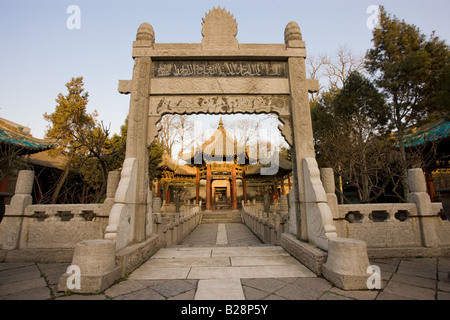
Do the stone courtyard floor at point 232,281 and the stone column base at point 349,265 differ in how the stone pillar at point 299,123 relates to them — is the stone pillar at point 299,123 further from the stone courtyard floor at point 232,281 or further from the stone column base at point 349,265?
the stone column base at point 349,265

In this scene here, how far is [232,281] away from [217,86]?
130 inches

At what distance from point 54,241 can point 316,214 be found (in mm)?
4567

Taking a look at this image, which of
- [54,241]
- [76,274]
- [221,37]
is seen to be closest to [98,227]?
[54,241]

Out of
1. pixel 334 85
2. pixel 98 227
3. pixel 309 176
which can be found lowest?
pixel 98 227

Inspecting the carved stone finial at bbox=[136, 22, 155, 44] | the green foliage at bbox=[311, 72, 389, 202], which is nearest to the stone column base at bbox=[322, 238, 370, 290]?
the carved stone finial at bbox=[136, 22, 155, 44]

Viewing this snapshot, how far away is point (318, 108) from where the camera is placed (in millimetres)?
14484

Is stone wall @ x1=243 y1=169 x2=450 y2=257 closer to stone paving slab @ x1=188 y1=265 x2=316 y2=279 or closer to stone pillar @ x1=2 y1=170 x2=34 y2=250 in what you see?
stone paving slab @ x1=188 y1=265 x2=316 y2=279

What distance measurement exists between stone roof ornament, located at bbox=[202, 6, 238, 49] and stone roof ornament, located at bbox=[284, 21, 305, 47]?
1043mm

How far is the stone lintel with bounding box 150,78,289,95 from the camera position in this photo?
423cm

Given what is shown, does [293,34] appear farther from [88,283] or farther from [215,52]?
[88,283]

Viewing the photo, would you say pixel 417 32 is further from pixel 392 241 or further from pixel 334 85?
pixel 392 241

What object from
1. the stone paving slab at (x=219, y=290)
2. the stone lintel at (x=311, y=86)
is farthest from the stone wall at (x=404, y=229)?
the stone paving slab at (x=219, y=290)

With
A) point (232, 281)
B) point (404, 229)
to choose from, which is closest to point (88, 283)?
point (232, 281)

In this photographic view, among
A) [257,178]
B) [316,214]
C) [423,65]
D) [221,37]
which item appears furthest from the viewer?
[257,178]
